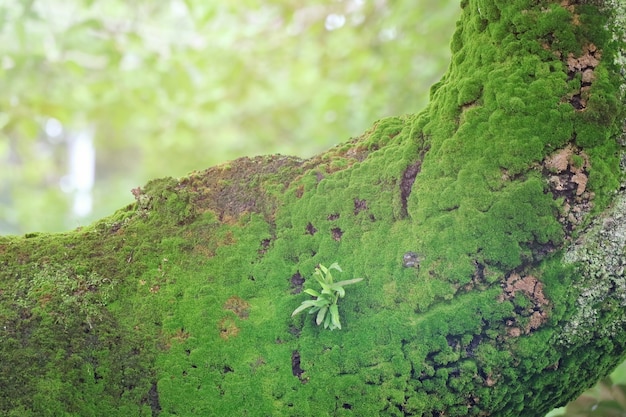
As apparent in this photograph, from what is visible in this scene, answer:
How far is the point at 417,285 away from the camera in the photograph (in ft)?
5.41

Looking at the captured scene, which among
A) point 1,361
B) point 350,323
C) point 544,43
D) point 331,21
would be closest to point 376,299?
point 350,323

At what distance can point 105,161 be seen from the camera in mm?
19406

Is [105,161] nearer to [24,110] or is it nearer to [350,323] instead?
[24,110]

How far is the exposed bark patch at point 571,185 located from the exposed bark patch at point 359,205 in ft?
1.85

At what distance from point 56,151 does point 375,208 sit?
18.1 m

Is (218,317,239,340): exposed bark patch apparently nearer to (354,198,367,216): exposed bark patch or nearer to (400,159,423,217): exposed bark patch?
(354,198,367,216): exposed bark patch

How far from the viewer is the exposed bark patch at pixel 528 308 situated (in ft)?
5.20

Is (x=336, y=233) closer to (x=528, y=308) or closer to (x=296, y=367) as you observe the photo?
(x=296, y=367)

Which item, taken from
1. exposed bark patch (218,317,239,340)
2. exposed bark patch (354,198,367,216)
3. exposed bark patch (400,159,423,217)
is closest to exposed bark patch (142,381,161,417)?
exposed bark patch (218,317,239,340)

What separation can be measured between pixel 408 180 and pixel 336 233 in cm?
30

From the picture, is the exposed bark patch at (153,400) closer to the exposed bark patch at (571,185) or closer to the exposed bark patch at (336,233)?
the exposed bark patch at (336,233)

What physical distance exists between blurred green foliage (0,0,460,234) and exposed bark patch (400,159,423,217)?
161 inches

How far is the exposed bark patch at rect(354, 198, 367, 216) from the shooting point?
1819 mm

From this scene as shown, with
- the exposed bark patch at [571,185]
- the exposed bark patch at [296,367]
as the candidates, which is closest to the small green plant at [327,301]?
the exposed bark patch at [296,367]
